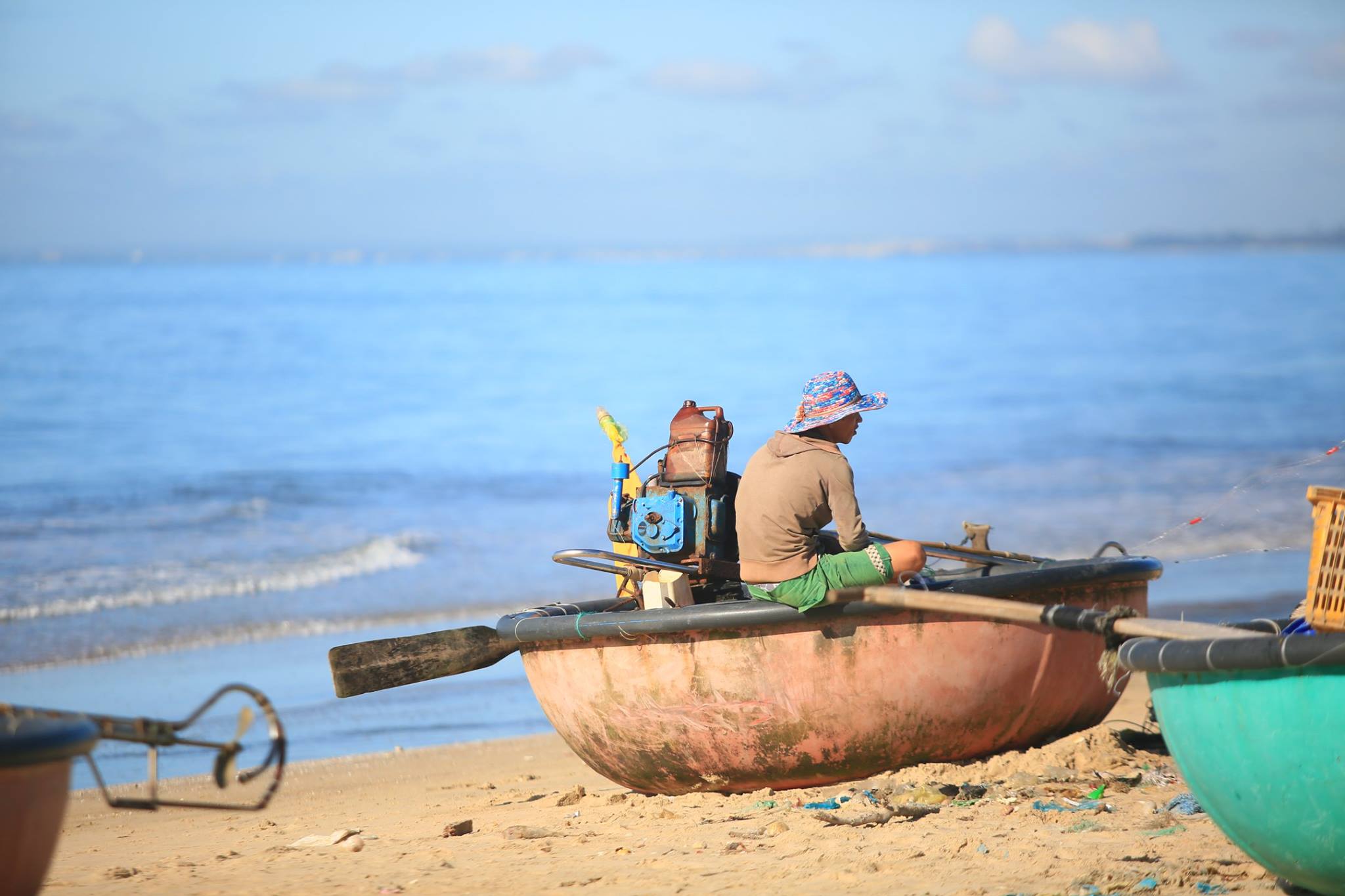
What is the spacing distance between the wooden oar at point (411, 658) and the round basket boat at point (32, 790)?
224 cm

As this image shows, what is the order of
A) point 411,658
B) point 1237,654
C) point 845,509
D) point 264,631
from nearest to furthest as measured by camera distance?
point 1237,654 < point 845,509 < point 411,658 < point 264,631

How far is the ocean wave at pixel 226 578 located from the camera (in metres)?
12.3

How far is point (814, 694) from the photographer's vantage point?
5.48 metres

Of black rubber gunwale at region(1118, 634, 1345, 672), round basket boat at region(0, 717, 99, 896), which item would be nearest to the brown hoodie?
black rubber gunwale at region(1118, 634, 1345, 672)

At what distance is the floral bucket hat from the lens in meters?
5.54

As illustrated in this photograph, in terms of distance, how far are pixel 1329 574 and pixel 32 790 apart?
3331 millimetres

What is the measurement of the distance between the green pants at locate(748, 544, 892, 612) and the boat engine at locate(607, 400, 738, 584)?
663mm

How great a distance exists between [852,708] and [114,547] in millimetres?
11934

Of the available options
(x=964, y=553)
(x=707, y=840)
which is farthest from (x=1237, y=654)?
(x=964, y=553)

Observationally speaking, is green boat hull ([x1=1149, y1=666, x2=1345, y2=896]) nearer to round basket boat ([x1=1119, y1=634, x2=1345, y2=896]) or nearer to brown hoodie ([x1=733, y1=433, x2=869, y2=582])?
round basket boat ([x1=1119, y1=634, x2=1345, y2=896])

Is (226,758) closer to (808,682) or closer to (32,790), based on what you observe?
(32,790)

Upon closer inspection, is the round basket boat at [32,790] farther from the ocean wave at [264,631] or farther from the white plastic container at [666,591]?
the ocean wave at [264,631]

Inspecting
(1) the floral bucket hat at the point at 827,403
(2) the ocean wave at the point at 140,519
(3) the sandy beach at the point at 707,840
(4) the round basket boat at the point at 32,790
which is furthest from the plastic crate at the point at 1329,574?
(2) the ocean wave at the point at 140,519

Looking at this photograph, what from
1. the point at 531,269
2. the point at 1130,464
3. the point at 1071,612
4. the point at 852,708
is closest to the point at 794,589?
the point at 852,708
